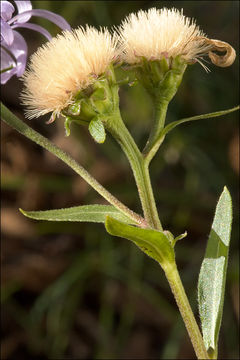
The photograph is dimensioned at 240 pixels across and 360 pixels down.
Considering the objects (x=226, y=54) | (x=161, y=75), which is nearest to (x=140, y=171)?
(x=161, y=75)

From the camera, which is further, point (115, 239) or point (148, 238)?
point (115, 239)

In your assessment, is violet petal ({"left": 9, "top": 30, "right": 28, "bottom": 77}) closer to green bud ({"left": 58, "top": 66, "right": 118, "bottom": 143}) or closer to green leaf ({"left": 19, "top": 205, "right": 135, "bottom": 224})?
green bud ({"left": 58, "top": 66, "right": 118, "bottom": 143})

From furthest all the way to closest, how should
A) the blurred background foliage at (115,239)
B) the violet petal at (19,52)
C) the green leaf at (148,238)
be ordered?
the blurred background foliage at (115,239) → the violet petal at (19,52) → the green leaf at (148,238)

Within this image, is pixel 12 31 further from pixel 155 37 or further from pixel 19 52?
pixel 155 37

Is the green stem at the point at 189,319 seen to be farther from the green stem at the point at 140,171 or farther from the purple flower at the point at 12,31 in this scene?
the purple flower at the point at 12,31

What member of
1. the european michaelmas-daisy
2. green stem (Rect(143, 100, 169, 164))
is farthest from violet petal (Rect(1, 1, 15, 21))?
green stem (Rect(143, 100, 169, 164))

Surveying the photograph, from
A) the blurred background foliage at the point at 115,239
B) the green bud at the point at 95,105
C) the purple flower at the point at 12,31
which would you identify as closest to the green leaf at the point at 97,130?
the green bud at the point at 95,105

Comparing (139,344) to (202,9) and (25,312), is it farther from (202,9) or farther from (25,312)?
(202,9)
